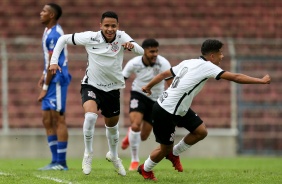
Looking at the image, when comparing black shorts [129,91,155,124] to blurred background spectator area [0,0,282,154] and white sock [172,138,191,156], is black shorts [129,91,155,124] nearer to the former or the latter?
white sock [172,138,191,156]

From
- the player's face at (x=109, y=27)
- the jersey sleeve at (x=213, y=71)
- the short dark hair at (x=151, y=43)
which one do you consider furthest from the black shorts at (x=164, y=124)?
the short dark hair at (x=151, y=43)

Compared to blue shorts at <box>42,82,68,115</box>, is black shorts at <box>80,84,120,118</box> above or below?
above

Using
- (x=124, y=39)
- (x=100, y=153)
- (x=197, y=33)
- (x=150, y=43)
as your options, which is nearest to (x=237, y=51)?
(x=197, y=33)

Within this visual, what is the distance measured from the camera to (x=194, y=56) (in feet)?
58.0

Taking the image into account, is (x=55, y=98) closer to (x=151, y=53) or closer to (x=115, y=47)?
(x=151, y=53)

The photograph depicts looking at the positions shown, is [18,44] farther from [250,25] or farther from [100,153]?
[250,25]

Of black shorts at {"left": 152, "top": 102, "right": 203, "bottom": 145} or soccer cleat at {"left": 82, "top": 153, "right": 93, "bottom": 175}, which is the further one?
soccer cleat at {"left": 82, "top": 153, "right": 93, "bottom": 175}

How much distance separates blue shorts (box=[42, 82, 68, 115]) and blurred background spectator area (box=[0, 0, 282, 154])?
18.5ft

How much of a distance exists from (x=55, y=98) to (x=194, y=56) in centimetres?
626

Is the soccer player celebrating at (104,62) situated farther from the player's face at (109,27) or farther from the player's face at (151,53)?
the player's face at (151,53)

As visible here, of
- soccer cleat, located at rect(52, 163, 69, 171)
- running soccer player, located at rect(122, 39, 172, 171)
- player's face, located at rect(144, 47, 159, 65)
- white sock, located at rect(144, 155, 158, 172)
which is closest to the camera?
white sock, located at rect(144, 155, 158, 172)

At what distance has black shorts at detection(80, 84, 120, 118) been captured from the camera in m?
10.2

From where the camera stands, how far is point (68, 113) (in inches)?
712

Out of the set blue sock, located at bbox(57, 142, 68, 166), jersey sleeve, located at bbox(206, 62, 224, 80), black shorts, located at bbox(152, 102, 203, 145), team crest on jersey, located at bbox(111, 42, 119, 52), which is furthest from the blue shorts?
jersey sleeve, located at bbox(206, 62, 224, 80)
